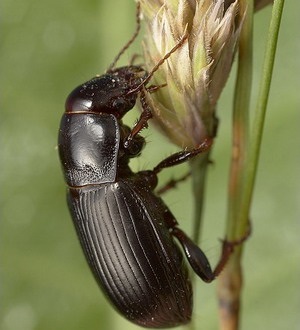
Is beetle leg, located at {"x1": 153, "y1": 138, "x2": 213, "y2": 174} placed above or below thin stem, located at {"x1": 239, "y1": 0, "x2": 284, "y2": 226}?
below

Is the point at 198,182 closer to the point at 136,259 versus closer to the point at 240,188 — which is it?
the point at 240,188

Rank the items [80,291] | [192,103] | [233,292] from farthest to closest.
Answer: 1. [80,291]
2. [233,292]
3. [192,103]

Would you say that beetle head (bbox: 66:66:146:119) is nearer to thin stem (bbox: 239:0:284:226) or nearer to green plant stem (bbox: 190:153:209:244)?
green plant stem (bbox: 190:153:209:244)

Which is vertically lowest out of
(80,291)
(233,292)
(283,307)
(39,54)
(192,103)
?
(283,307)

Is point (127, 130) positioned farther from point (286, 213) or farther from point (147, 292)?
point (286, 213)

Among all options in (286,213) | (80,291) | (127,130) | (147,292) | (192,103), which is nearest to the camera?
(192,103)

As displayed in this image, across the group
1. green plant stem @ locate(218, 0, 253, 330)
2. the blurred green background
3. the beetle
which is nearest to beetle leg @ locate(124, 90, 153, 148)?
the beetle

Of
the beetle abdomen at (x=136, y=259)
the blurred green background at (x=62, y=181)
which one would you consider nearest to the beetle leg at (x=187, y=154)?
the beetle abdomen at (x=136, y=259)

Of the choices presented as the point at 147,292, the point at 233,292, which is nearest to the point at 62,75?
the point at 147,292
